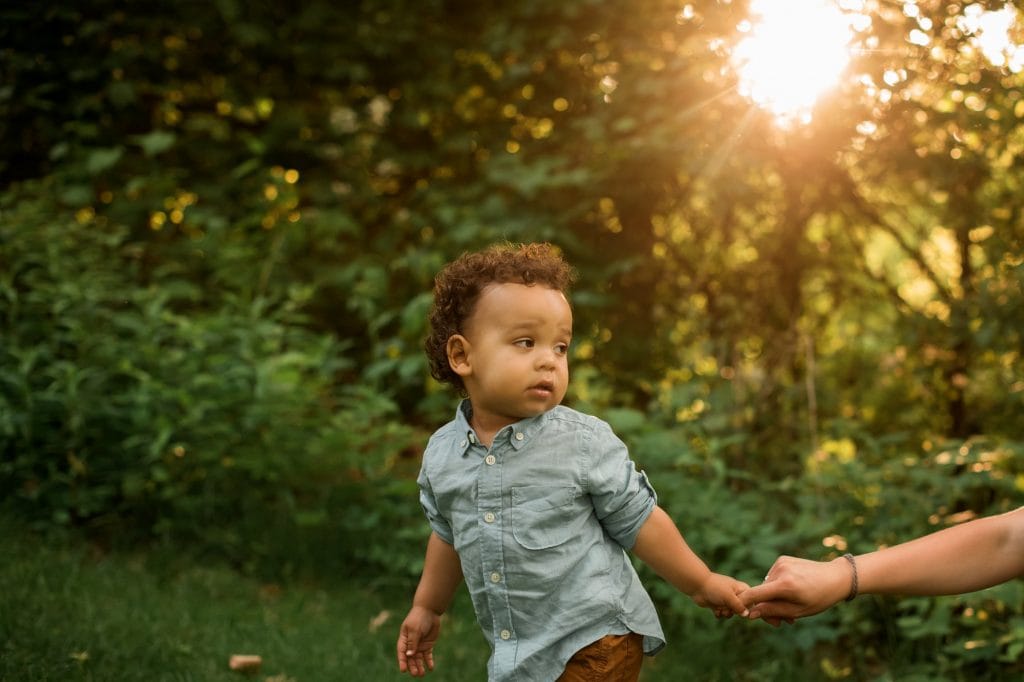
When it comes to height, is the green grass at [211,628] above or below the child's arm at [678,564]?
below

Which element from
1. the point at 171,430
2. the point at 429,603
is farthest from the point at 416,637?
the point at 171,430

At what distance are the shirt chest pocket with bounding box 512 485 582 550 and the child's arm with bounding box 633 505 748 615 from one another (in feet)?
0.60

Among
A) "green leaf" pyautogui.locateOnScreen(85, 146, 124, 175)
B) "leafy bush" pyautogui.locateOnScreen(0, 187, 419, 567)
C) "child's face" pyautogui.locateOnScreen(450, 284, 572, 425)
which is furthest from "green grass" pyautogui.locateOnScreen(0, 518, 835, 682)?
"green leaf" pyautogui.locateOnScreen(85, 146, 124, 175)

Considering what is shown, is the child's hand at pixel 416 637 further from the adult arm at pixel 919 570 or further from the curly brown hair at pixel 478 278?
the adult arm at pixel 919 570

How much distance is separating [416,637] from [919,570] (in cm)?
114

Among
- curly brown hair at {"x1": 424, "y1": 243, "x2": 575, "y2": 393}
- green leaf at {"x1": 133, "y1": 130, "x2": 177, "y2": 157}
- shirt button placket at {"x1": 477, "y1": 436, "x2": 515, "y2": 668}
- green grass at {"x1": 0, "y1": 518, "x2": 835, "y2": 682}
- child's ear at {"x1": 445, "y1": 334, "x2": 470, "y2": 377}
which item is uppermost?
green leaf at {"x1": 133, "y1": 130, "x2": 177, "y2": 157}

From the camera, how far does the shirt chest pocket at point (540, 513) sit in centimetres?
216

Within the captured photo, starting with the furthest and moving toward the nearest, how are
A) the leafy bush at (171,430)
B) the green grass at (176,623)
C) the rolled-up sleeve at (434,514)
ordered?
the leafy bush at (171,430)
the green grass at (176,623)
the rolled-up sleeve at (434,514)

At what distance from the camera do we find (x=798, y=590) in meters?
2.22

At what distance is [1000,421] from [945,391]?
28cm

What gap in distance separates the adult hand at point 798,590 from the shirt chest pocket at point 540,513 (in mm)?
455

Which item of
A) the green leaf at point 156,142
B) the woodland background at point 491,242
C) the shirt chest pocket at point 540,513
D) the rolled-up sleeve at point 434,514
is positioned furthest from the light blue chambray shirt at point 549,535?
the green leaf at point 156,142

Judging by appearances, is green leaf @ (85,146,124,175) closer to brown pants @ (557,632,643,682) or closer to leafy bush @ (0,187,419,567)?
leafy bush @ (0,187,419,567)

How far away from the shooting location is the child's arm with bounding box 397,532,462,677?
8.04 ft
